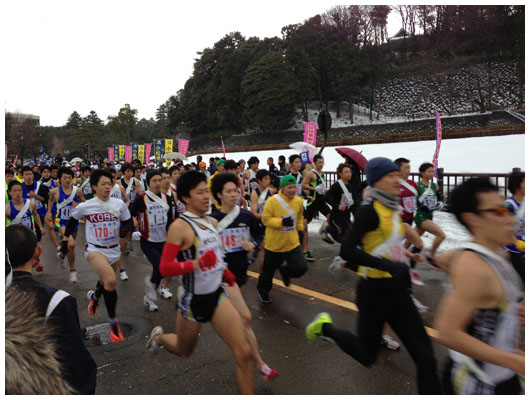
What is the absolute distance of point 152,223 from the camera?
5441 mm

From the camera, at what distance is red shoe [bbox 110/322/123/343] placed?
14.4ft

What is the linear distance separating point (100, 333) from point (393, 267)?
3.40m

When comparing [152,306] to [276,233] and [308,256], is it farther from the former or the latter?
[308,256]

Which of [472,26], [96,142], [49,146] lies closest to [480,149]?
[472,26]

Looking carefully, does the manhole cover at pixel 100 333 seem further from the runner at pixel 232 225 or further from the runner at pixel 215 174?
the runner at pixel 215 174

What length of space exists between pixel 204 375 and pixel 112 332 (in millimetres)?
1385

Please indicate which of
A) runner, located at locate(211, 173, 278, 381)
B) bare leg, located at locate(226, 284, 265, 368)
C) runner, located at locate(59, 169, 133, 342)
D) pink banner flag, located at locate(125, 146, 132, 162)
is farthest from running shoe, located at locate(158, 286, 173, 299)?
pink banner flag, located at locate(125, 146, 132, 162)

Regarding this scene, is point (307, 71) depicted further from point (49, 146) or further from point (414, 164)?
point (49, 146)

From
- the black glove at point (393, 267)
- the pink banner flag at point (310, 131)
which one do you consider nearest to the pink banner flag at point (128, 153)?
the pink banner flag at point (310, 131)

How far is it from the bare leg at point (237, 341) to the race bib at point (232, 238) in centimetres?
107

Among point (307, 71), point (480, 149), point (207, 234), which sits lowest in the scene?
point (207, 234)

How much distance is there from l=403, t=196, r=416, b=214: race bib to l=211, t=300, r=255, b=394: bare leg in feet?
13.9

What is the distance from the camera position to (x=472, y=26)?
38.2 metres

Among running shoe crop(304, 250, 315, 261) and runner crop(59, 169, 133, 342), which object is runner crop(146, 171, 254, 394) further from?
running shoe crop(304, 250, 315, 261)
